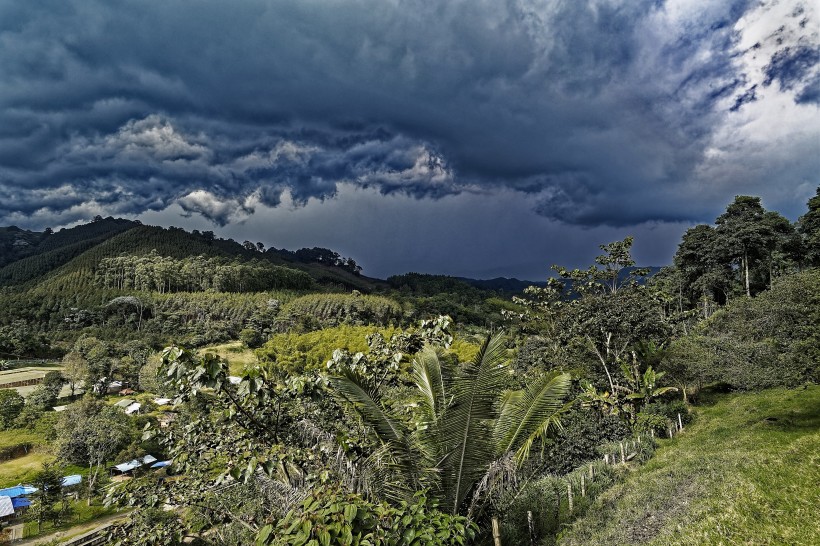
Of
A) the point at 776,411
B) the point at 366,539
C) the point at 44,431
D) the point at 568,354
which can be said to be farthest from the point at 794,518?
the point at 44,431

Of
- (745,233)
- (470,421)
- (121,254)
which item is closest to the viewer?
(470,421)

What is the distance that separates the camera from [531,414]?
20.5ft

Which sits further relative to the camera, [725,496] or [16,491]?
[16,491]

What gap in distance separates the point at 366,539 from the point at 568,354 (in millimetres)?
19747

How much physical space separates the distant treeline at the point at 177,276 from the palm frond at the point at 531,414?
399 ft

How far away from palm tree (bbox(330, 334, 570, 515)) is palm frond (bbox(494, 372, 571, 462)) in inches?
2.3

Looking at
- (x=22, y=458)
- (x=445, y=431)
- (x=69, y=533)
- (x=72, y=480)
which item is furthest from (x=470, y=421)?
(x=22, y=458)

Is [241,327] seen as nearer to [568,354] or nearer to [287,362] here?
[287,362]

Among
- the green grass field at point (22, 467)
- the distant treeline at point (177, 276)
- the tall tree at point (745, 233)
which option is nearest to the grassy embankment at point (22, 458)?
the green grass field at point (22, 467)

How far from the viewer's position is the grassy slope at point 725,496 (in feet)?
15.1

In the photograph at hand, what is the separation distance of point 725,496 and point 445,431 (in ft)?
13.5

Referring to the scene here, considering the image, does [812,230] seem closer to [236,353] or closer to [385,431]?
[385,431]

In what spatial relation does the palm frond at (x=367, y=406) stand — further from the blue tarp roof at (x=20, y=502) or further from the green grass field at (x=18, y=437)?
the green grass field at (x=18, y=437)

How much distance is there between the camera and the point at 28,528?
24766 millimetres
